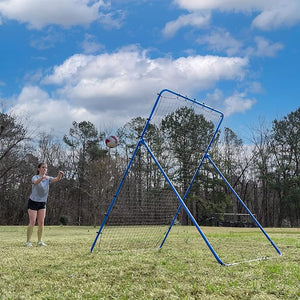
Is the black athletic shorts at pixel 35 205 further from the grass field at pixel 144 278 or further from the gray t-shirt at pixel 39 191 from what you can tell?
the grass field at pixel 144 278

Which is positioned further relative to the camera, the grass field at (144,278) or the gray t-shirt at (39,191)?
the gray t-shirt at (39,191)

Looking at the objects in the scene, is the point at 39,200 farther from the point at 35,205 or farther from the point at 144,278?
the point at 144,278

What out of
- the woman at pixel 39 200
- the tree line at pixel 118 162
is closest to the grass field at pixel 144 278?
the woman at pixel 39 200

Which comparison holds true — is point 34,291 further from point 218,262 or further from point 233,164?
point 233,164

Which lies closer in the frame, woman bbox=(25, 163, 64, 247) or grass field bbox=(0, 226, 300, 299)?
grass field bbox=(0, 226, 300, 299)

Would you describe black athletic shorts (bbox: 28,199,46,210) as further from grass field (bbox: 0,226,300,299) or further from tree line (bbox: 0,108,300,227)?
tree line (bbox: 0,108,300,227)

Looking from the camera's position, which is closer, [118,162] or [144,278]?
[144,278]

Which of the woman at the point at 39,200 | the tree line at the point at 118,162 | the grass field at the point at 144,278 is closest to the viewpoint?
the grass field at the point at 144,278

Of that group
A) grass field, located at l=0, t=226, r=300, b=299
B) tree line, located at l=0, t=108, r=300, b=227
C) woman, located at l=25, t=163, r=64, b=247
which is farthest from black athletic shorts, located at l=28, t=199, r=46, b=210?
tree line, located at l=0, t=108, r=300, b=227

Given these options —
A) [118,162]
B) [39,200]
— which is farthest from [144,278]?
[118,162]

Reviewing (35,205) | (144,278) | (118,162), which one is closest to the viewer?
(144,278)

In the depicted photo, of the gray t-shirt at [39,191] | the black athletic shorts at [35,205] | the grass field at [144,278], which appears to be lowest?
the grass field at [144,278]

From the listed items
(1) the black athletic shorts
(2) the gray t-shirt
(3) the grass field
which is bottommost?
(3) the grass field

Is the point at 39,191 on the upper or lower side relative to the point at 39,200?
upper
